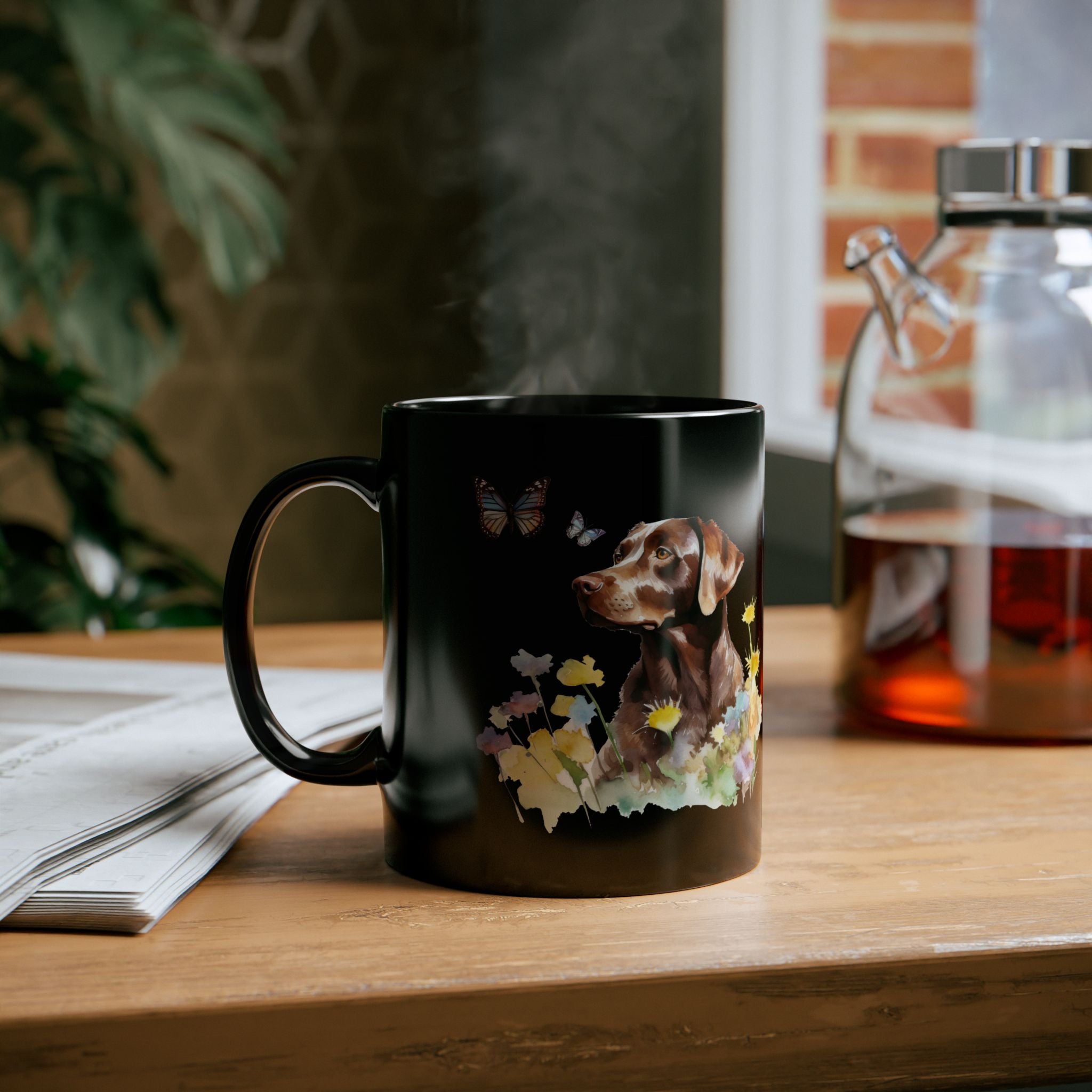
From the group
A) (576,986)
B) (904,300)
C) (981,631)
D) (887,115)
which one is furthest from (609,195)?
(576,986)

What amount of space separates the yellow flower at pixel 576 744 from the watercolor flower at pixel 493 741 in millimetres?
16

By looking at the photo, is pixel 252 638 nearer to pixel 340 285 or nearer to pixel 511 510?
pixel 511 510

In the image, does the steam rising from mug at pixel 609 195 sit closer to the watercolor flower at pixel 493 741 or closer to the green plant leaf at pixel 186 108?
Answer: the green plant leaf at pixel 186 108

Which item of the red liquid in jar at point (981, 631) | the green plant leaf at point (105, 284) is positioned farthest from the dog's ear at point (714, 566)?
the green plant leaf at point (105, 284)

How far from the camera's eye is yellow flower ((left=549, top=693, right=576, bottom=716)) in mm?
403

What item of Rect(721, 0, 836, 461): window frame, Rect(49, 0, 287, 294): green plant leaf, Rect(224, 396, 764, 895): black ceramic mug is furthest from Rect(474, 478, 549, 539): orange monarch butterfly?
Rect(49, 0, 287, 294): green plant leaf

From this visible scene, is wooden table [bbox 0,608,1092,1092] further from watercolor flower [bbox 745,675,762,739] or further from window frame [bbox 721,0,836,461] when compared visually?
window frame [bbox 721,0,836,461]

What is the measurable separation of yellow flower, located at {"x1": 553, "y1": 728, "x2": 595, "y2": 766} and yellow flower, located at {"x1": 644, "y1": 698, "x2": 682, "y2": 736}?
0.02 meters

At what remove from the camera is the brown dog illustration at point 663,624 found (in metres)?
0.40

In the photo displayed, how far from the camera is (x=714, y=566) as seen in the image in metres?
0.42

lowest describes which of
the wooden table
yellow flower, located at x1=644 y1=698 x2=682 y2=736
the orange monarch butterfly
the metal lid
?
the wooden table

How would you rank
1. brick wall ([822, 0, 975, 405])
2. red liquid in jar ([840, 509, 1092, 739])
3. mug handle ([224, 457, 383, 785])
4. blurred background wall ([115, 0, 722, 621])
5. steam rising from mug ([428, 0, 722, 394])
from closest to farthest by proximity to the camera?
1. mug handle ([224, 457, 383, 785])
2. red liquid in jar ([840, 509, 1092, 739])
3. brick wall ([822, 0, 975, 405])
4. steam rising from mug ([428, 0, 722, 394])
5. blurred background wall ([115, 0, 722, 621])

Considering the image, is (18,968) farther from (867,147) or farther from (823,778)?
A: (867,147)

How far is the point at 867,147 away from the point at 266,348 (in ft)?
5.32
